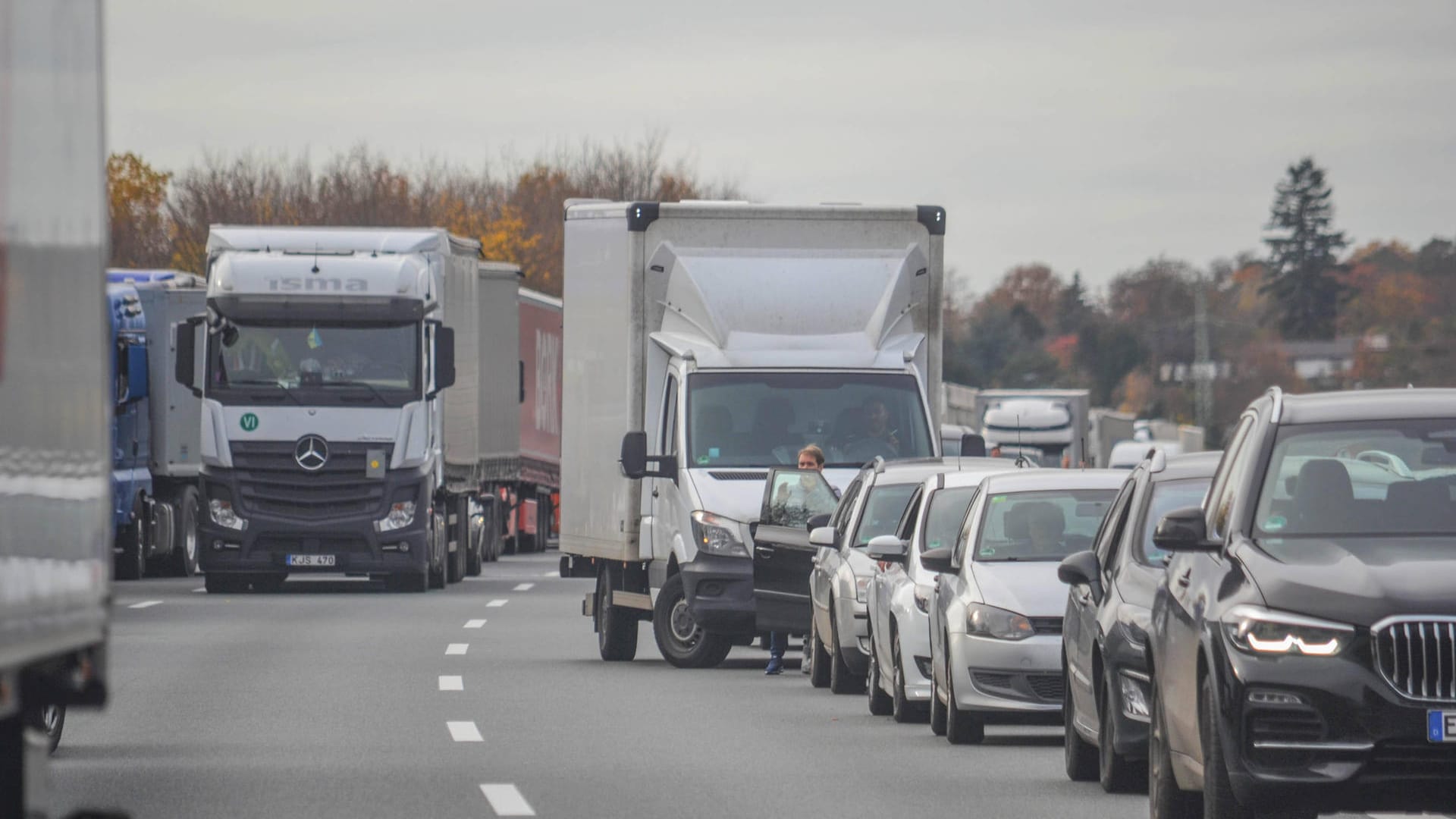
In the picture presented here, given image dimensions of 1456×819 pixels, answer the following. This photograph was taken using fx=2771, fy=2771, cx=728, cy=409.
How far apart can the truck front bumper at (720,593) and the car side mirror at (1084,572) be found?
801cm

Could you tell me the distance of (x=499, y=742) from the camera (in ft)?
47.6

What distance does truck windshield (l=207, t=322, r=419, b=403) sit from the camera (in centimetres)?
3073

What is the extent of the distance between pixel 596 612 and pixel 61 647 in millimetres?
15977

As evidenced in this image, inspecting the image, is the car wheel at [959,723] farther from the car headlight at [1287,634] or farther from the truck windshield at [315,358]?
the truck windshield at [315,358]

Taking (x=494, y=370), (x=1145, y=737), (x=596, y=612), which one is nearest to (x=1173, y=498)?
(x=1145, y=737)

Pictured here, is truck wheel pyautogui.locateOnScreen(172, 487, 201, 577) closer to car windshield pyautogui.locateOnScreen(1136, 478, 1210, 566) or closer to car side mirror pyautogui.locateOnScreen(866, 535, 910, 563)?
car side mirror pyautogui.locateOnScreen(866, 535, 910, 563)

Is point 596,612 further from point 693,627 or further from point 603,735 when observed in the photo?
point 603,735

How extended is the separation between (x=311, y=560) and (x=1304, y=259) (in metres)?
153

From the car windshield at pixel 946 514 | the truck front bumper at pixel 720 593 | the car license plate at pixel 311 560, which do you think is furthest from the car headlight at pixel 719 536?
the car license plate at pixel 311 560

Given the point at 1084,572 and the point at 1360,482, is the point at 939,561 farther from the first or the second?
the point at 1360,482

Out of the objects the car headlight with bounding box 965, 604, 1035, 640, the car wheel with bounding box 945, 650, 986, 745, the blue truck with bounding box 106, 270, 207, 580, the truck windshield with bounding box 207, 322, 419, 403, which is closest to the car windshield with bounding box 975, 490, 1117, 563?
the car headlight with bounding box 965, 604, 1035, 640

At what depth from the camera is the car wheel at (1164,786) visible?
9852 mm

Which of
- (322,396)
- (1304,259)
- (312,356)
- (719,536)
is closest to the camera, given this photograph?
(719,536)

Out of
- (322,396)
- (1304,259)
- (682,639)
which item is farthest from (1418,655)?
(1304,259)
